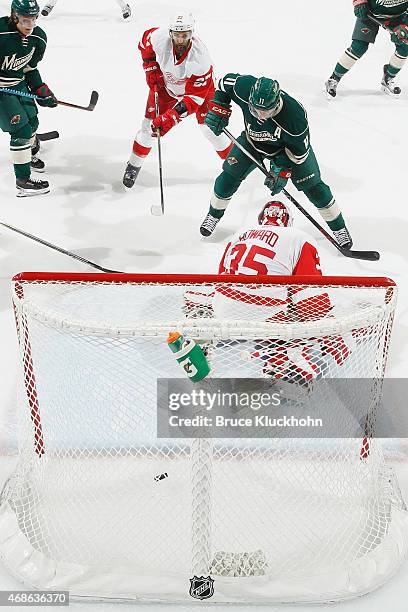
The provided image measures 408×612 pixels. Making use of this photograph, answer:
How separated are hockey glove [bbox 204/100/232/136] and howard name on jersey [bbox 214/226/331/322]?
117 centimetres

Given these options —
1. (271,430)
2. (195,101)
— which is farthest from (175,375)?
(195,101)

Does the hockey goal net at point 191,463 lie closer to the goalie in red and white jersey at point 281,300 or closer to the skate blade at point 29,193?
the goalie in red and white jersey at point 281,300

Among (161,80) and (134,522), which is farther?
(161,80)

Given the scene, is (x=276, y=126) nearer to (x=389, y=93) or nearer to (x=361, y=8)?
(x=361, y=8)

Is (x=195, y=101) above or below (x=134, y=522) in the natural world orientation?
above

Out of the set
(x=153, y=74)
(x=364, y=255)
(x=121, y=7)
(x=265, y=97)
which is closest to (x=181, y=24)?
(x=153, y=74)

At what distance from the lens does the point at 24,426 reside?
2.47 meters

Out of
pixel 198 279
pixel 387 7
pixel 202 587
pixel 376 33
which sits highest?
pixel 198 279

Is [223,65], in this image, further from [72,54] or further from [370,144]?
[370,144]

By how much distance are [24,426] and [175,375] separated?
1.70ft

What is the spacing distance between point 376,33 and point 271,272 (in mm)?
3379

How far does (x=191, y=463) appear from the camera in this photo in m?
2.18

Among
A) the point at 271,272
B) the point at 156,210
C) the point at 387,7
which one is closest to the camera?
the point at 271,272

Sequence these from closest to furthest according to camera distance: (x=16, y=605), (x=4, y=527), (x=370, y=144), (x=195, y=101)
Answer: (x=16, y=605) → (x=4, y=527) → (x=195, y=101) → (x=370, y=144)
